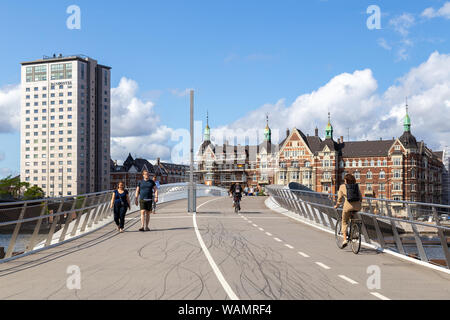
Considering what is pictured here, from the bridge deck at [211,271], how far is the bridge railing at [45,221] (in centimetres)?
37

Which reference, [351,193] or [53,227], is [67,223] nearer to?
[53,227]

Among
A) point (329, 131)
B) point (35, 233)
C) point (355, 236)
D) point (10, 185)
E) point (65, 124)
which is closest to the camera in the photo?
point (35, 233)

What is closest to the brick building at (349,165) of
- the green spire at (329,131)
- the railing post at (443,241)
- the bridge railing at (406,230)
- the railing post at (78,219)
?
the green spire at (329,131)

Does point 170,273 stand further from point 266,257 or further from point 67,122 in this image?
point 67,122

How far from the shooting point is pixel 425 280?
30.6 feet

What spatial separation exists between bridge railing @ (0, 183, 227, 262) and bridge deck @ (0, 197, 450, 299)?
14.7 inches

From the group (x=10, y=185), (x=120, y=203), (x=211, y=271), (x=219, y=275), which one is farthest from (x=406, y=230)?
(x=10, y=185)

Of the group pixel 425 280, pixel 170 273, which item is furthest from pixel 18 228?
pixel 425 280

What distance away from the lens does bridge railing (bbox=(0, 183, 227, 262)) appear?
11688mm

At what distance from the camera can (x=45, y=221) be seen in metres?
13.8

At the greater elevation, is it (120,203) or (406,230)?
(120,203)

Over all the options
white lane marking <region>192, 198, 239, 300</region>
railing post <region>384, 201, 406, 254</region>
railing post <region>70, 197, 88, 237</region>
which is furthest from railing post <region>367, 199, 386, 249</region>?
railing post <region>70, 197, 88, 237</region>

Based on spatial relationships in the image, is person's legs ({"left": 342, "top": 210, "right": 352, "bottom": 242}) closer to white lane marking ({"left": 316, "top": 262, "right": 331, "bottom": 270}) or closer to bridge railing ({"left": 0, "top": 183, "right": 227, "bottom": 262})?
white lane marking ({"left": 316, "top": 262, "right": 331, "bottom": 270})

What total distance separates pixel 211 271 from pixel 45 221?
566cm
